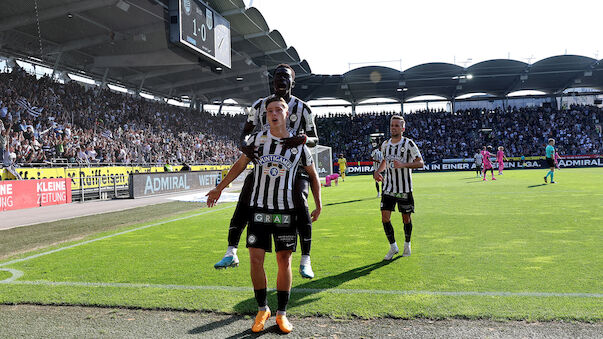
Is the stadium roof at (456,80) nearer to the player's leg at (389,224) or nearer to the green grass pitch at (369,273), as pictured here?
the green grass pitch at (369,273)

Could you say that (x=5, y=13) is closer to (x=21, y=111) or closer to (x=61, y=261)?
(x=21, y=111)

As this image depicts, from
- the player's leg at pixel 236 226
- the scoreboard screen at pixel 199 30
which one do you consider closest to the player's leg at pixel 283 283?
the player's leg at pixel 236 226

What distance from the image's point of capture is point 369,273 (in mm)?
5258

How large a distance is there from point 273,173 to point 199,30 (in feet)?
67.5

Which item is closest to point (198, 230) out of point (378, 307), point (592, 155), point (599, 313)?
point (378, 307)

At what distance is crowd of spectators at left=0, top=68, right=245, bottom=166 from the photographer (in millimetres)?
20886

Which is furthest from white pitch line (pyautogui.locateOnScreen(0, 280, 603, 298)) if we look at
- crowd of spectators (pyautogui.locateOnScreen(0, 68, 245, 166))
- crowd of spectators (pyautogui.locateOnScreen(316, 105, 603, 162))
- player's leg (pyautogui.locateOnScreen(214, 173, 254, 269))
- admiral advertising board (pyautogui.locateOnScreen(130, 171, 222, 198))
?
crowd of spectators (pyautogui.locateOnScreen(316, 105, 603, 162))

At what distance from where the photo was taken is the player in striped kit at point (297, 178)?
3.77 metres

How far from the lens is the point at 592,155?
45.8 metres

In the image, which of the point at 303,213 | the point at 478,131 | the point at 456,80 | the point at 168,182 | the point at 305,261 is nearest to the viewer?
the point at 303,213

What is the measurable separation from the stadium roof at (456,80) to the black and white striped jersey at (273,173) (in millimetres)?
45377

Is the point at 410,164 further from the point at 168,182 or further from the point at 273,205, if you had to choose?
the point at 168,182

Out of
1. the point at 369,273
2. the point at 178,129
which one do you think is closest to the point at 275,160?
the point at 369,273

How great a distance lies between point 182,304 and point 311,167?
1.87 m
